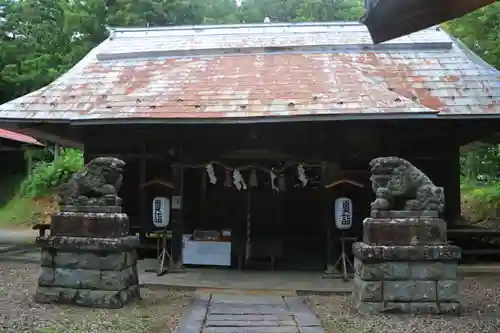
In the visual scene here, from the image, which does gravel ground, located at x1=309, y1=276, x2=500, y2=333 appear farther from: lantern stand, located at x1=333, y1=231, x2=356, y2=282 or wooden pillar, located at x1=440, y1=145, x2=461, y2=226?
wooden pillar, located at x1=440, y1=145, x2=461, y2=226

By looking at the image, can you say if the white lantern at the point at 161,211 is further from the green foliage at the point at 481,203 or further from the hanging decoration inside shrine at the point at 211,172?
the green foliage at the point at 481,203

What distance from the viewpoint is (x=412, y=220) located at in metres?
6.14

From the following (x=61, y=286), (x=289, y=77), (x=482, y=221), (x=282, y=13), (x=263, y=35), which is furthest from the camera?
(x=282, y=13)

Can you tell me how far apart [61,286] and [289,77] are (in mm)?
5983

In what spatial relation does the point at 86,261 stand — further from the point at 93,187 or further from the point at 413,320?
the point at 413,320

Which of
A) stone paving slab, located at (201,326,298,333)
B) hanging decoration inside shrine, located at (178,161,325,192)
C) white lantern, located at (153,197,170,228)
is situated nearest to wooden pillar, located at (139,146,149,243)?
white lantern, located at (153,197,170,228)

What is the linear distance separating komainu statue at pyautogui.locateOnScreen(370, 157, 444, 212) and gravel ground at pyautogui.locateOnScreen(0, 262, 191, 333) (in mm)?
2845

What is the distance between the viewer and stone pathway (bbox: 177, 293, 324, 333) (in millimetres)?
5422

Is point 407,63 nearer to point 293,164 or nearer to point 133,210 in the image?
point 293,164

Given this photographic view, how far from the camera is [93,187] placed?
6.63 metres

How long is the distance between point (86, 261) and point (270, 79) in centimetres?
544

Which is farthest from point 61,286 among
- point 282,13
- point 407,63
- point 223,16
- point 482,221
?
point 282,13

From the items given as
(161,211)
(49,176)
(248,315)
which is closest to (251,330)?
(248,315)

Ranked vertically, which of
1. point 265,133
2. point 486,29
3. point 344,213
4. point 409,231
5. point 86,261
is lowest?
point 86,261
